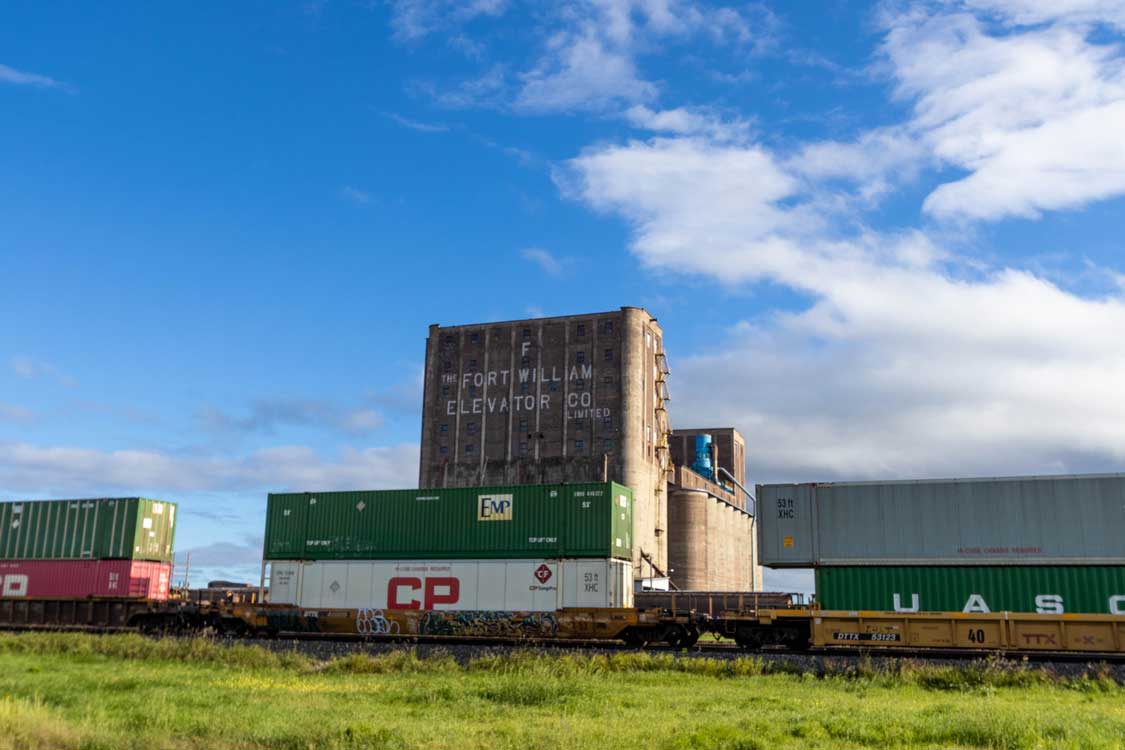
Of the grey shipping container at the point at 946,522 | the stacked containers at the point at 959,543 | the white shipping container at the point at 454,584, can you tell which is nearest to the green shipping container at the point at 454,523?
the white shipping container at the point at 454,584

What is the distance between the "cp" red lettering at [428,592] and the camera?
32.0 meters

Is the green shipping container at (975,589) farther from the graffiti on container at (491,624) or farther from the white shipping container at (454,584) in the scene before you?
the graffiti on container at (491,624)

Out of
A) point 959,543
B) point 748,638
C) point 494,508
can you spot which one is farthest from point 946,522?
point 494,508

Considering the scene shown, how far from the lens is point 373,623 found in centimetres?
3244

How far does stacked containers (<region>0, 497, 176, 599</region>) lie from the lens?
36.9m

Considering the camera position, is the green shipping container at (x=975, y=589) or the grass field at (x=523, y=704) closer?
the grass field at (x=523, y=704)

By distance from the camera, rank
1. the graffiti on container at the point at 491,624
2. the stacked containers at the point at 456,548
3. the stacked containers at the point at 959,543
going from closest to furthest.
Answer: the stacked containers at the point at 959,543, the graffiti on container at the point at 491,624, the stacked containers at the point at 456,548

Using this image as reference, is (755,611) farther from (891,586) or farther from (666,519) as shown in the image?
(666,519)

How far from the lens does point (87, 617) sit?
36406mm

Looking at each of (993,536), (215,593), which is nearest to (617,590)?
(993,536)

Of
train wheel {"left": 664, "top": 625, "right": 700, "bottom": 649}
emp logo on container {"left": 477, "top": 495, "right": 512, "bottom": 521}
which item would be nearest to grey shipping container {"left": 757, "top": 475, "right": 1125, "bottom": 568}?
train wheel {"left": 664, "top": 625, "right": 700, "bottom": 649}

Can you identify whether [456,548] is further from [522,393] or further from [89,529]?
[522,393]

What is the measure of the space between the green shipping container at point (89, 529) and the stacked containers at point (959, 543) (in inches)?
1020

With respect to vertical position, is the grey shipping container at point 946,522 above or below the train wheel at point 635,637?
above
